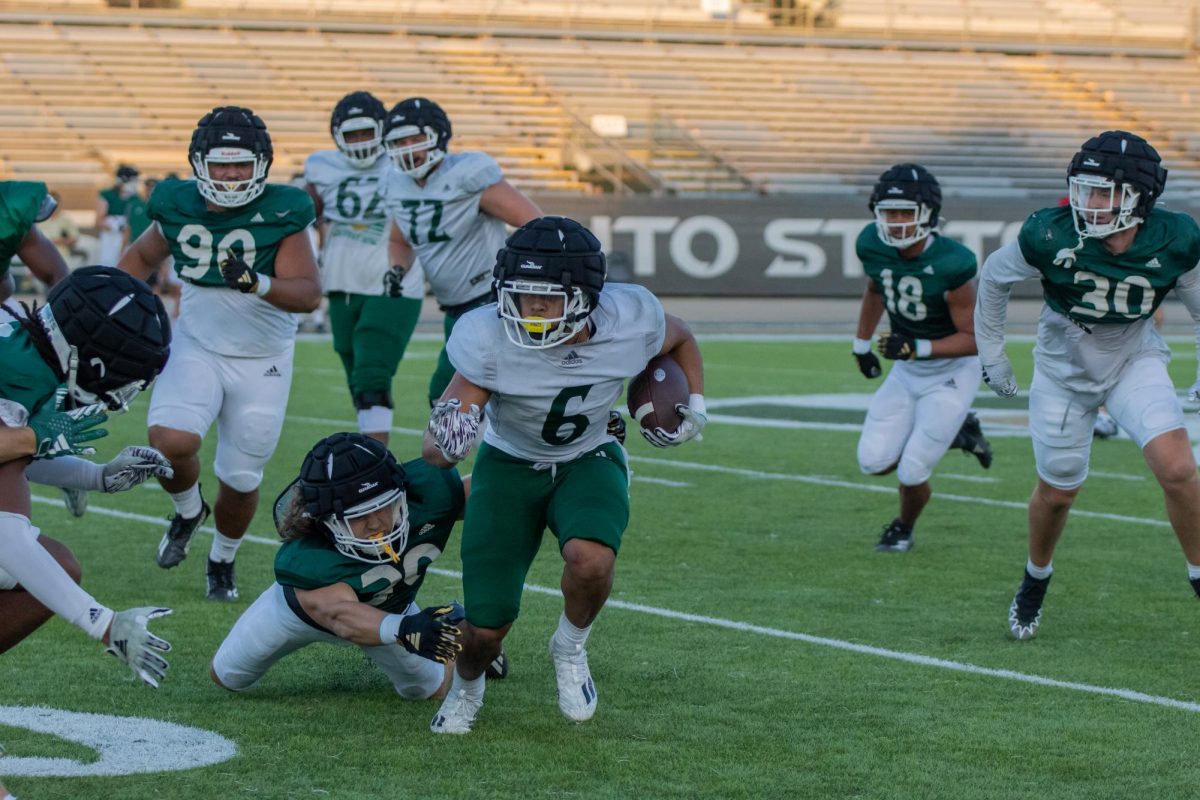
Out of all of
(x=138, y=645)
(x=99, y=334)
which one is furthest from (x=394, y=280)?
(x=138, y=645)

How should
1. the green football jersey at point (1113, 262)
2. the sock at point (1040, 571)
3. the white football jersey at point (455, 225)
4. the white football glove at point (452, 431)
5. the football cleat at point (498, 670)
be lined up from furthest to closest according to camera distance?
the white football jersey at point (455, 225) < the sock at point (1040, 571) < the green football jersey at point (1113, 262) < the football cleat at point (498, 670) < the white football glove at point (452, 431)

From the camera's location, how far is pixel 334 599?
4168 millimetres

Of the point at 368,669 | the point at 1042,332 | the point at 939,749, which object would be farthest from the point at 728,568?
the point at 939,749

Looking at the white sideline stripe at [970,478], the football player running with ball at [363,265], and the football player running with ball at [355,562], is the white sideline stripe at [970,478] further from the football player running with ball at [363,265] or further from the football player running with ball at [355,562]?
the football player running with ball at [355,562]

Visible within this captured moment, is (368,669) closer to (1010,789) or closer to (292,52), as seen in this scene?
(1010,789)

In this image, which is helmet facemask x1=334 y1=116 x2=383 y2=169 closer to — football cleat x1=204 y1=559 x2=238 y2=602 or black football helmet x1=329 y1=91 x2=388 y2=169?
black football helmet x1=329 y1=91 x2=388 y2=169

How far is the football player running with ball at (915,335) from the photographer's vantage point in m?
6.99

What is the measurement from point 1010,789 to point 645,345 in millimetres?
1396

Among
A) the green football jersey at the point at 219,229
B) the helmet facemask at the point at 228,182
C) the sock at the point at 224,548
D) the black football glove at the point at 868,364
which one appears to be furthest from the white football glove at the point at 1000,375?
the sock at the point at 224,548

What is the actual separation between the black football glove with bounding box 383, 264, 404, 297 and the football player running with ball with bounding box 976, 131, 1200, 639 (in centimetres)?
286

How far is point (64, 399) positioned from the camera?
3.63m

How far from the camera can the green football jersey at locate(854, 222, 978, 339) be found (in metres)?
7.02

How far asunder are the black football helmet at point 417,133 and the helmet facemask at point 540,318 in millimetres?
3014

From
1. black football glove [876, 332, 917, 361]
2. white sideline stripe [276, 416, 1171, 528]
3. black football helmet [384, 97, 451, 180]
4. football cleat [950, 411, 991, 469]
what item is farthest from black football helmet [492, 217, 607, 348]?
football cleat [950, 411, 991, 469]
